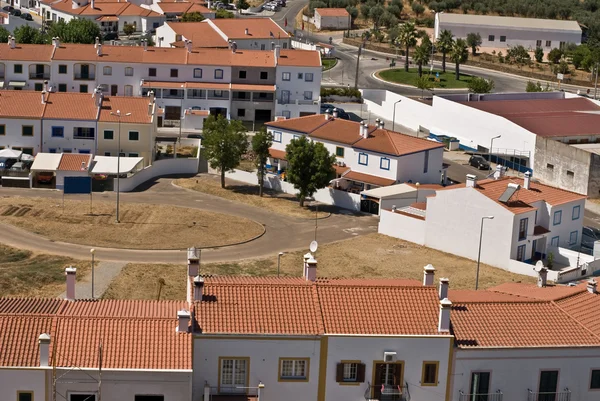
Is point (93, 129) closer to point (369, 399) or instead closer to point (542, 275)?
point (542, 275)

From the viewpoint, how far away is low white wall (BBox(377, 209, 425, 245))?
90562mm

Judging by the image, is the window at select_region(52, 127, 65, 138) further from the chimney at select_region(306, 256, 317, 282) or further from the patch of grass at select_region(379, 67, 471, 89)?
the patch of grass at select_region(379, 67, 471, 89)

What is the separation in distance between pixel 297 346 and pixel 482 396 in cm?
825

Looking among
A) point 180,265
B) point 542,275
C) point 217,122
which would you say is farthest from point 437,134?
point 542,275

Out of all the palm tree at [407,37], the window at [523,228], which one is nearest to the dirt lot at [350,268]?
the window at [523,228]

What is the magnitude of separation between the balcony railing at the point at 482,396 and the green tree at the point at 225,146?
53.9 m

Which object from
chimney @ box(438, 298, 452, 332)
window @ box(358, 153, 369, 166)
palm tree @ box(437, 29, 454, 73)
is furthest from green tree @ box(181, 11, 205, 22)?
chimney @ box(438, 298, 452, 332)

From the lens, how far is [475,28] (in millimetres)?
182625

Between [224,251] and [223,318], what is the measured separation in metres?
34.6

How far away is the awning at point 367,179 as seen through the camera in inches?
4016

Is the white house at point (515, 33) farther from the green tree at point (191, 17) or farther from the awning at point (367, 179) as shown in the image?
the awning at point (367, 179)

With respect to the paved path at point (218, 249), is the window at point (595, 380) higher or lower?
higher

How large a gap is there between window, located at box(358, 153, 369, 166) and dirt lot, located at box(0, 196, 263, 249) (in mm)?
14614

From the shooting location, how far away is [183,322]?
165ft
